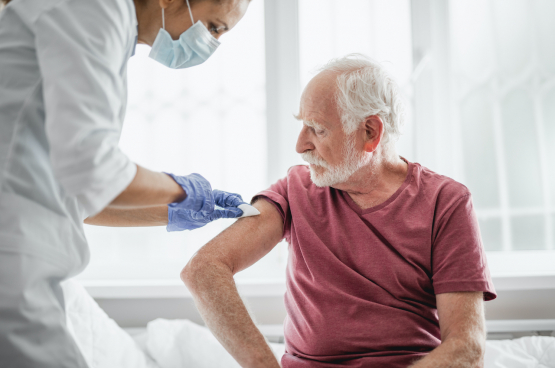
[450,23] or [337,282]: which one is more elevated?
[450,23]

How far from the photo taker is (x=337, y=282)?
1259 mm

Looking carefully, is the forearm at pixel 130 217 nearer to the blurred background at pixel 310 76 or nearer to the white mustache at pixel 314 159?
the white mustache at pixel 314 159

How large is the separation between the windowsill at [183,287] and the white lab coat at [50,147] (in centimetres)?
111

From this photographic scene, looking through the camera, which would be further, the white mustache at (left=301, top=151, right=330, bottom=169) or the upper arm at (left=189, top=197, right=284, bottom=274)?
the white mustache at (left=301, top=151, right=330, bottom=169)

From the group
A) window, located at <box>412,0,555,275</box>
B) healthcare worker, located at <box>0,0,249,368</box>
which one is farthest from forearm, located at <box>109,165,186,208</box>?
window, located at <box>412,0,555,275</box>

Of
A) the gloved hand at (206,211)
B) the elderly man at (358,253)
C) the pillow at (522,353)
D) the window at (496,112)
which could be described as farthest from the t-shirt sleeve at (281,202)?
the window at (496,112)

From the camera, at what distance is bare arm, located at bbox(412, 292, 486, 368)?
1.05m

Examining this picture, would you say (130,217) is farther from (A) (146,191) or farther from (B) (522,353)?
(B) (522,353)

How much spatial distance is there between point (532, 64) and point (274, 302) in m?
1.79

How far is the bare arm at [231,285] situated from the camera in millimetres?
1062

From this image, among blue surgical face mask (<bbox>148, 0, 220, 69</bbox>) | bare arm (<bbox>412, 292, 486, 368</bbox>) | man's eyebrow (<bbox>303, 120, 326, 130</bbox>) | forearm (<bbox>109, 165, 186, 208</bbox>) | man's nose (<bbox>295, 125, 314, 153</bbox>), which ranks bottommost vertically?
bare arm (<bbox>412, 292, 486, 368</bbox>)

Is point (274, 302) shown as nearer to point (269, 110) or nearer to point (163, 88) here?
point (269, 110)

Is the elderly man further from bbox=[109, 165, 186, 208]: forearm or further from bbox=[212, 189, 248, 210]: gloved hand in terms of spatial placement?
bbox=[109, 165, 186, 208]: forearm

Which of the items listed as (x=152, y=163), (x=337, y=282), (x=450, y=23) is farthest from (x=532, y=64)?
(x=152, y=163)
